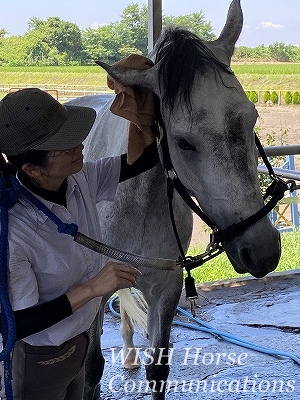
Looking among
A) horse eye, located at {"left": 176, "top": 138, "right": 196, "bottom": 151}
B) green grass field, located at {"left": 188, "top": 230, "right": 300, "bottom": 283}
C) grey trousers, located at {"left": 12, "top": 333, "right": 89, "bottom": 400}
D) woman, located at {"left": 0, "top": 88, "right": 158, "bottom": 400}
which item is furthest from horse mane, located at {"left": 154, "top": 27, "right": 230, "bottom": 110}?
green grass field, located at {"left": 188, "top": 230, "right": 300, "bottom": 283}

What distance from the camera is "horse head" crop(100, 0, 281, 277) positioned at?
4.95ft

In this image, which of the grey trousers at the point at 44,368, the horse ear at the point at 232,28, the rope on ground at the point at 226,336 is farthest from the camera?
the rope on ground at the point at 226,336

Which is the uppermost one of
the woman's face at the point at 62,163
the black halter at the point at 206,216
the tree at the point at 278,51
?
the woman's face at the point at 62,163

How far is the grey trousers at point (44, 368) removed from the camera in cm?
149

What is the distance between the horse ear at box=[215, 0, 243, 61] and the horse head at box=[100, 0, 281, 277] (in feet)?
0.46

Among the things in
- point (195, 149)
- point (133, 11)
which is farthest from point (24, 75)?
point (195, 149)

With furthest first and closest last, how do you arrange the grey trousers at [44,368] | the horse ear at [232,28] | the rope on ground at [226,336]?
the rope on ground at [226,336]
the horse ear at [232,28]
the grey trousers at [44,368]

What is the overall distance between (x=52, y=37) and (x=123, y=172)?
5157mm

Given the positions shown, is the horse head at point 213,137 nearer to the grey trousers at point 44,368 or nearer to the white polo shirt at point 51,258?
the white polo shirt at point 51,258

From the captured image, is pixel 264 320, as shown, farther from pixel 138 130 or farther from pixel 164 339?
pixel 138 130

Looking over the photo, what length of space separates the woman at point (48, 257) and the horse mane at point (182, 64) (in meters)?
0.24

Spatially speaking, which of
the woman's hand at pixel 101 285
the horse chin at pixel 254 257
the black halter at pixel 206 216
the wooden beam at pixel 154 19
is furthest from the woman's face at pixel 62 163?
the wooden beam at pixel 154 19

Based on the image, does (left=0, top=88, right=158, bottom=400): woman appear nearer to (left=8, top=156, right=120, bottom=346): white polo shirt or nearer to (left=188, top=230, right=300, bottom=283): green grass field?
(left=8, top=156, right=120, bottom=346): white polo shirt

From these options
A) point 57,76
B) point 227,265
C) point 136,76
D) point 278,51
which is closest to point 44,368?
point 136,76
